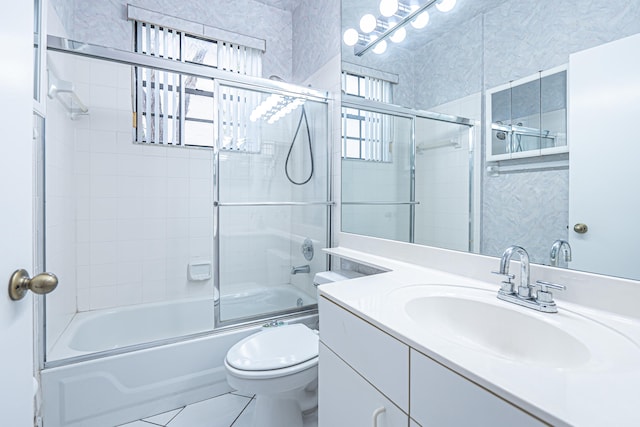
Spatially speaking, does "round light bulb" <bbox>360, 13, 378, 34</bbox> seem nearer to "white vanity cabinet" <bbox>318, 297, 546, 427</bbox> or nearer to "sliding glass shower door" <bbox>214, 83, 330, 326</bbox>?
"sliding glass shower door" <bbox>214, 83, 330, 326</bbox>

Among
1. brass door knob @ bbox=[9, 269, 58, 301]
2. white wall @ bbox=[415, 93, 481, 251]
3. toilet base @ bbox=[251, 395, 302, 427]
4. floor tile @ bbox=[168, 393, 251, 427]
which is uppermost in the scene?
white wall @ bbox=[415, 93, 481, 251]

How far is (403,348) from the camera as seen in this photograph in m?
0.66

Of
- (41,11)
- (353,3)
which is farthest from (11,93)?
(353,3)

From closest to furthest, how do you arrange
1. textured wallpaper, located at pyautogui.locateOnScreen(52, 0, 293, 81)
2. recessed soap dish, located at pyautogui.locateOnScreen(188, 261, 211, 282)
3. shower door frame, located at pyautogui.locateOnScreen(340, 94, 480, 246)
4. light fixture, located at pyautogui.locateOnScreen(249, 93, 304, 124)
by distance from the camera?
shower door frame, located at pyautogui.locateOnScreen(340, 94, 480, 246), light fixture, located at pyautogui.locateOnScreen(249, 93, 304, 124), textured wallpaper, located at pyautogui.locateOnScreen(52, 0, 293, 81), recessed soap dish, located at pyautogui.locateOnScreen(188, 261, 211, 282)

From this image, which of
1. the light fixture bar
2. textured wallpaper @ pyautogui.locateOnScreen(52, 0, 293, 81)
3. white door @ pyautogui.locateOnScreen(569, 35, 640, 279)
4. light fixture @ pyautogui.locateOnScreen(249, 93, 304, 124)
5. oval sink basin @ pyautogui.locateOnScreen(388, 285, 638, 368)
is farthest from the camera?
textured wallpaper @ pyautogui.locateOnScreen(52, 0, 293, 81)

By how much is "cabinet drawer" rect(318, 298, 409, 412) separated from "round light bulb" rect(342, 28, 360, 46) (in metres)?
1.62

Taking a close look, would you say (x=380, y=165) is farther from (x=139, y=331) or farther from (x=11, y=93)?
(x=139, y=331)

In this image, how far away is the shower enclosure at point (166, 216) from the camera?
1.52 meters

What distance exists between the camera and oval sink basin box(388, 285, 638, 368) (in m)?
0.65

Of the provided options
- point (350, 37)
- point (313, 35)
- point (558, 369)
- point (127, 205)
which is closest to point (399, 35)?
point (350, 37)

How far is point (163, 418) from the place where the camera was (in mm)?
1515

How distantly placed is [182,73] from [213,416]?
1.81m

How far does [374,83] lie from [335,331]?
1.38 meters

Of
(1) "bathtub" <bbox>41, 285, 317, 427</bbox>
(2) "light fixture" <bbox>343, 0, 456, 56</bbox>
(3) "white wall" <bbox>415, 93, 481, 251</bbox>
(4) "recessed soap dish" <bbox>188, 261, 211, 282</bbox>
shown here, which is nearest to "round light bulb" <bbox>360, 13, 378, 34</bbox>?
(2) "light fixture" <bbox>343, 0, 456, 56</bbox>
